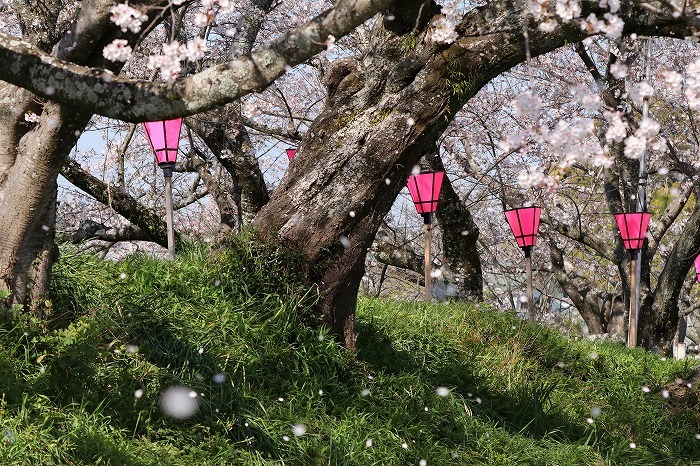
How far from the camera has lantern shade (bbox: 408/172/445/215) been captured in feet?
25.4

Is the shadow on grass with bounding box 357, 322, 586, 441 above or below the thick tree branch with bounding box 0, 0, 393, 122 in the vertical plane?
below

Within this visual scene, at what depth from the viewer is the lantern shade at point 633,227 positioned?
9.45m

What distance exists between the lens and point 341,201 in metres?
4.81

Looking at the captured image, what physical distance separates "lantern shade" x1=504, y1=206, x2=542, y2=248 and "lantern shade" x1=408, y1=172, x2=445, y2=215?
1.29m

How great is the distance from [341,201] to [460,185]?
34.1ft

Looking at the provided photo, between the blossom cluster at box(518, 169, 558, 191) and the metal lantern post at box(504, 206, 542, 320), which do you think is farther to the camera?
the metal lantern post at box(504, 206, 542, 320)

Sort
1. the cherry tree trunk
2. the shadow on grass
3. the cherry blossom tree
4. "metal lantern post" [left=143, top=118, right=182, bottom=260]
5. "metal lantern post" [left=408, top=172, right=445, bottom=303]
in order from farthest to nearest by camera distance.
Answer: "metal lantern post" [left=408, top=172, right=445, bottom=303], "metal lantern post" [left=143, top=118, right=182, bottom=260], the shadow on grass, the cherry tree trunk, the cherry blossom tree

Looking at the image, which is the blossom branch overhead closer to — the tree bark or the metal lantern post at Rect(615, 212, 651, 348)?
the tree bark

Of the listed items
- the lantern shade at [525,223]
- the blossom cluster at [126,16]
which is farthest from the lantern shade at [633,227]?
the blossom cluster at [126,16]

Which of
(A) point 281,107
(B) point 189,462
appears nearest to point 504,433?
(B) point 189,462

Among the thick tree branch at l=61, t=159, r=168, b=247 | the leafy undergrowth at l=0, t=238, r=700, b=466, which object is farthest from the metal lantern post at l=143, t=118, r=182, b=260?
the leafy undergrowth at l=0, t=238, r=700, b=466

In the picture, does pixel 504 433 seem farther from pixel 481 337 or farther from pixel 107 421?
pixel 107 421

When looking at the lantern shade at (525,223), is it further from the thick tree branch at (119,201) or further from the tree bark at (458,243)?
the thick tree branch at (119,201)

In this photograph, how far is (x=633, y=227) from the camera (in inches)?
374
